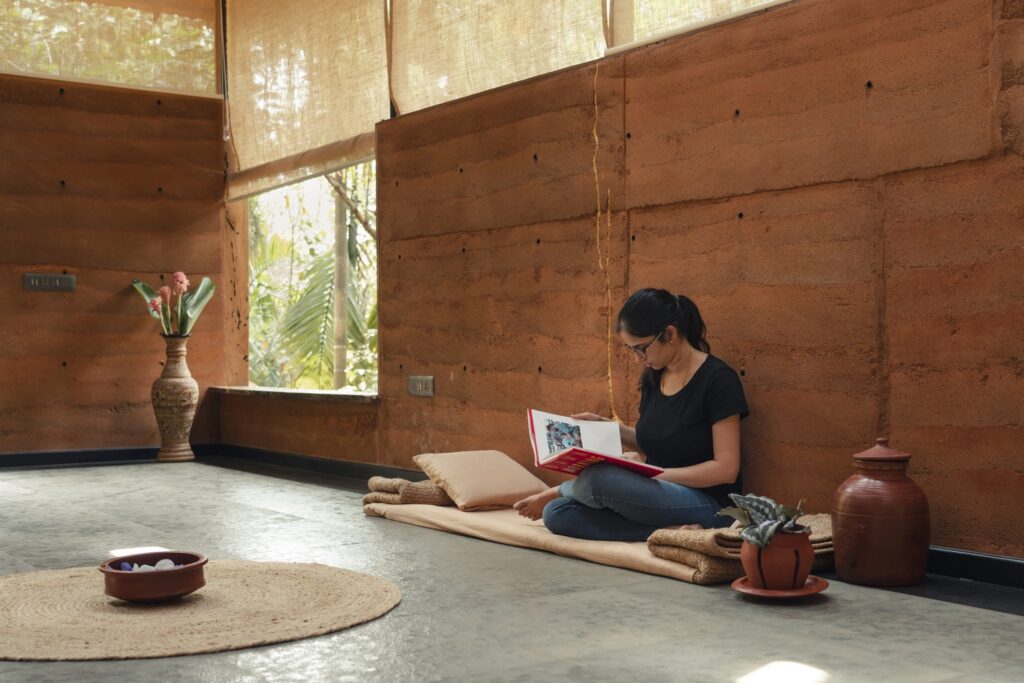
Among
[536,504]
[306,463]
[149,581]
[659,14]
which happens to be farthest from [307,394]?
[149,581]

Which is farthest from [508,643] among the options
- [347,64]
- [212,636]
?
[347,64]

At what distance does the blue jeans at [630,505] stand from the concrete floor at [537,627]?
18 cm

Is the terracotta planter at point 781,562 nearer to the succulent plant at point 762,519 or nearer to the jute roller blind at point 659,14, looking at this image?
the succulent plant at point 762,519

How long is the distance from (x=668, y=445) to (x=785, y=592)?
839mm

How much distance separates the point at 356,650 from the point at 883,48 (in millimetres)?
2372

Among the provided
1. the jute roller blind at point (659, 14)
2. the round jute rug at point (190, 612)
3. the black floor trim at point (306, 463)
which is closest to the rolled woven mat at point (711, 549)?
the round jute rug at point (190, 612)

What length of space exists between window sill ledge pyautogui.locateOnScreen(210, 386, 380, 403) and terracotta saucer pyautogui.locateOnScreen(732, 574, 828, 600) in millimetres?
3129

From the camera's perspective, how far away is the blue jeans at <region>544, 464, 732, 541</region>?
3367 mm

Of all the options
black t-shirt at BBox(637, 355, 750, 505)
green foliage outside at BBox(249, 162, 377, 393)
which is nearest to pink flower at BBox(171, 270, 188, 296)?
green foliage outside at BBox(249, 162, 377, 393)

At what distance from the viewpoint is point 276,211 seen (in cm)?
1083

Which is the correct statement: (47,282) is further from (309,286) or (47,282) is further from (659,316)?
(659,316)

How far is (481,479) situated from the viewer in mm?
4328

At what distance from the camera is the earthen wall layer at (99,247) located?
6.63m

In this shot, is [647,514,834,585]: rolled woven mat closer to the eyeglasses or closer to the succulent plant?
the succulent plant
